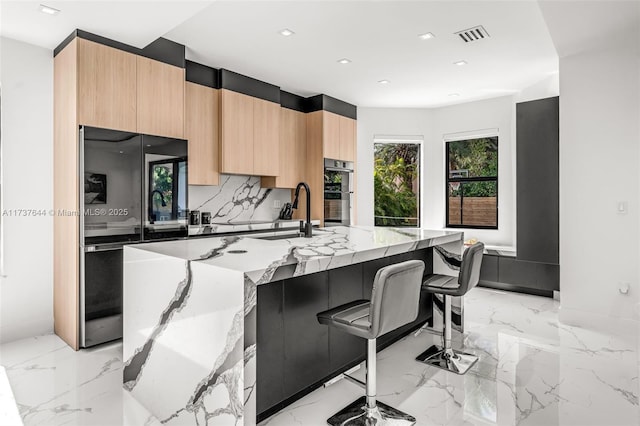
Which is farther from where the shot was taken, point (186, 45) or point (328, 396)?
point (186, 45)

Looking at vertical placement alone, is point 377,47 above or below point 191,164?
above

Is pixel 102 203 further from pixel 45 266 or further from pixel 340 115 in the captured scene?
pixel 340 115

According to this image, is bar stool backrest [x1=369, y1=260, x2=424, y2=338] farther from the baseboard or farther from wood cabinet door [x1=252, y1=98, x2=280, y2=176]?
wood cabinet door [x1=252, y1=98, x2=280, y2=176]

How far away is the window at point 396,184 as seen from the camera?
6422 mm

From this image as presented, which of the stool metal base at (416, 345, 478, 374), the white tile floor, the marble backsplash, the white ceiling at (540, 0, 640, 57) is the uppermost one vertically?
the white ceiling at (540, 0, 640, 57)

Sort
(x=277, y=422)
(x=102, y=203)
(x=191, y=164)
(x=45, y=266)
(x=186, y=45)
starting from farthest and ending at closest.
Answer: (x=191, y=164) < (x=186, y=45) < (x=45, y=266) < (x=102, y=203) < (x=277, y=422)

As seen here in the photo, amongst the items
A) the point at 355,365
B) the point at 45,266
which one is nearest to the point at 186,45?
the point at 45,266

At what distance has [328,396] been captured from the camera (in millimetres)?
2301

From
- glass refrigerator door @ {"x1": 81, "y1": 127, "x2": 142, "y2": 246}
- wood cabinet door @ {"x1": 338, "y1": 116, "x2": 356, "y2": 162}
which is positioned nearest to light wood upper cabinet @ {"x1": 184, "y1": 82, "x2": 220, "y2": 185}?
glass refrigerator door @ {"x1": 81, "y1": 127, "x2": 142, "y2": 246}

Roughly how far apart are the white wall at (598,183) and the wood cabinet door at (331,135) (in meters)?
→ 2.87

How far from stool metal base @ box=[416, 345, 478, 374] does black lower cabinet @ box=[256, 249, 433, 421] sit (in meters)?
0.50

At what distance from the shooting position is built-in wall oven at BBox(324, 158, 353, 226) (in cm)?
553

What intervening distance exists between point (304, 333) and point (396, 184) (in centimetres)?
463

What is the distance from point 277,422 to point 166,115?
2.84m
